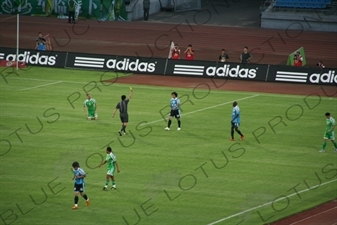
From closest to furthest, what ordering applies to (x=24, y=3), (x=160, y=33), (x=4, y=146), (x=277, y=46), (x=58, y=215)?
(x=58, y=215)
(x=4, y=146)
(x=277, y=46)
(x=160, y=33)
(x=24, y=3)

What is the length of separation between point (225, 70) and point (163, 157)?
18.7m

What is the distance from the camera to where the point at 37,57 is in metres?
55.5

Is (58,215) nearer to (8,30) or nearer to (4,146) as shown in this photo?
(4,146)

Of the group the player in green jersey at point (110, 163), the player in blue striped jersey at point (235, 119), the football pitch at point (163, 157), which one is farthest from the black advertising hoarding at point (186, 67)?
the player in green jersey at point (110, 163)

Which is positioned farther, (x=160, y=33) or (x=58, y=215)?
(x=160, y=33)

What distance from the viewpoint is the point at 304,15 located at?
71.4m

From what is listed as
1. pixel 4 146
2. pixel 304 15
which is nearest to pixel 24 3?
pixel 304 15

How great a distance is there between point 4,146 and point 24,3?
45.4 meters

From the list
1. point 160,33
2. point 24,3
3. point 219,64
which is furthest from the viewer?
point 24,3

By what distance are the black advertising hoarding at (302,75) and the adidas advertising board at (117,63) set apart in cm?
723

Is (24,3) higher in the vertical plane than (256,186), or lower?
lower

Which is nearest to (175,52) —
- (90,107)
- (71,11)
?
(90,107)

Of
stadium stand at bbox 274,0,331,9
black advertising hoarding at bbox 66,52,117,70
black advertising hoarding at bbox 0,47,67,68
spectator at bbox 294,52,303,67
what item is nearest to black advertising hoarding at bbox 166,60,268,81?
spectator at bbox 294,52,303,67

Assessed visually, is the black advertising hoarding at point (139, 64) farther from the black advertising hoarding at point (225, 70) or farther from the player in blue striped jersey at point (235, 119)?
the player in blue striped jersey at point (235, 119)
